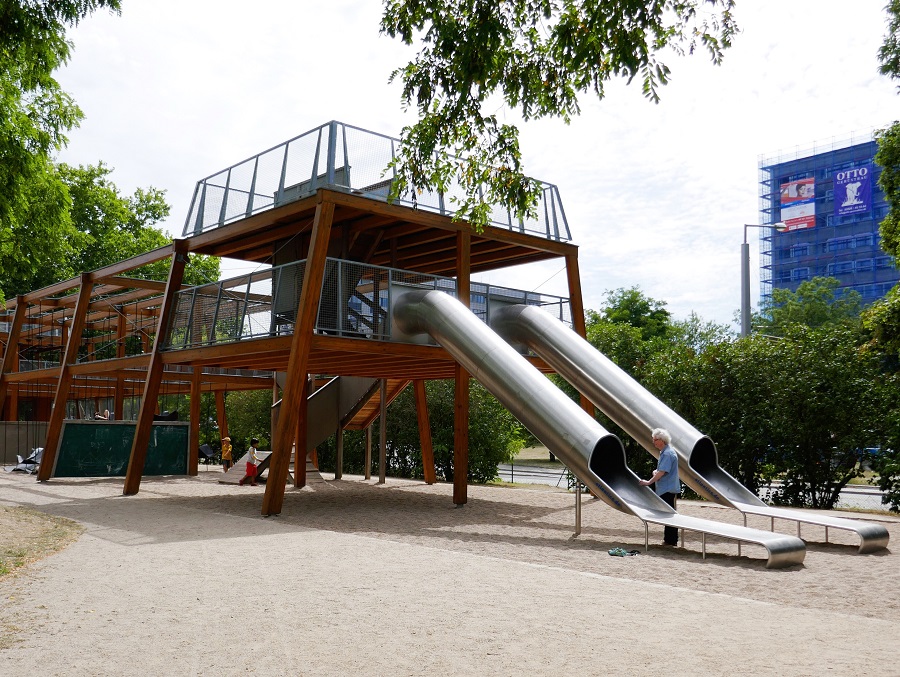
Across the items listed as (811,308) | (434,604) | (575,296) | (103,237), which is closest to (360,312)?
(575,296)

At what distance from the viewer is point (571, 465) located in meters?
12.7

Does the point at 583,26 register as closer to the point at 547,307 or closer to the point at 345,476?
the point at 547,307

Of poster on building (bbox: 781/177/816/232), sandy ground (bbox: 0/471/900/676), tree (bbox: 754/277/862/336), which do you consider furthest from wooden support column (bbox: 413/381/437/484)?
poster on building (bbox: 781/177/816/232)

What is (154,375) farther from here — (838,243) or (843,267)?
(838,243)

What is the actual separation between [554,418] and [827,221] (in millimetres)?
116493

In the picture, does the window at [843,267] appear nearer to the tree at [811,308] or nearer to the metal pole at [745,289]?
the tree at [811,308]

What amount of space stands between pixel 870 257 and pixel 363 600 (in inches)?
4618

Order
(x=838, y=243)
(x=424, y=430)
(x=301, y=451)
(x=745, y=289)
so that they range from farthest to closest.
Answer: (x=838, y=243) < (x=745, y=289) < (x=424, y=430) < (x=301, y=451)

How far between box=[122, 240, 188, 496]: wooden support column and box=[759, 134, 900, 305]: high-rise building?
92.4 m

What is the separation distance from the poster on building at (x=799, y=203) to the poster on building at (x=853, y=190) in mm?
4339

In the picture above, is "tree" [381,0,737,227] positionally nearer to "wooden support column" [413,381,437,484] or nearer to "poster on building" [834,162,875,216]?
"wooden support column" [413,381,437,484]

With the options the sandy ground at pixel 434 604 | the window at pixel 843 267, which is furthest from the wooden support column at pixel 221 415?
the window at pixel 843 267

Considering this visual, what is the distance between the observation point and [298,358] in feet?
49.4

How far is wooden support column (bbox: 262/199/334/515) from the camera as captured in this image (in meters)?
15.0
